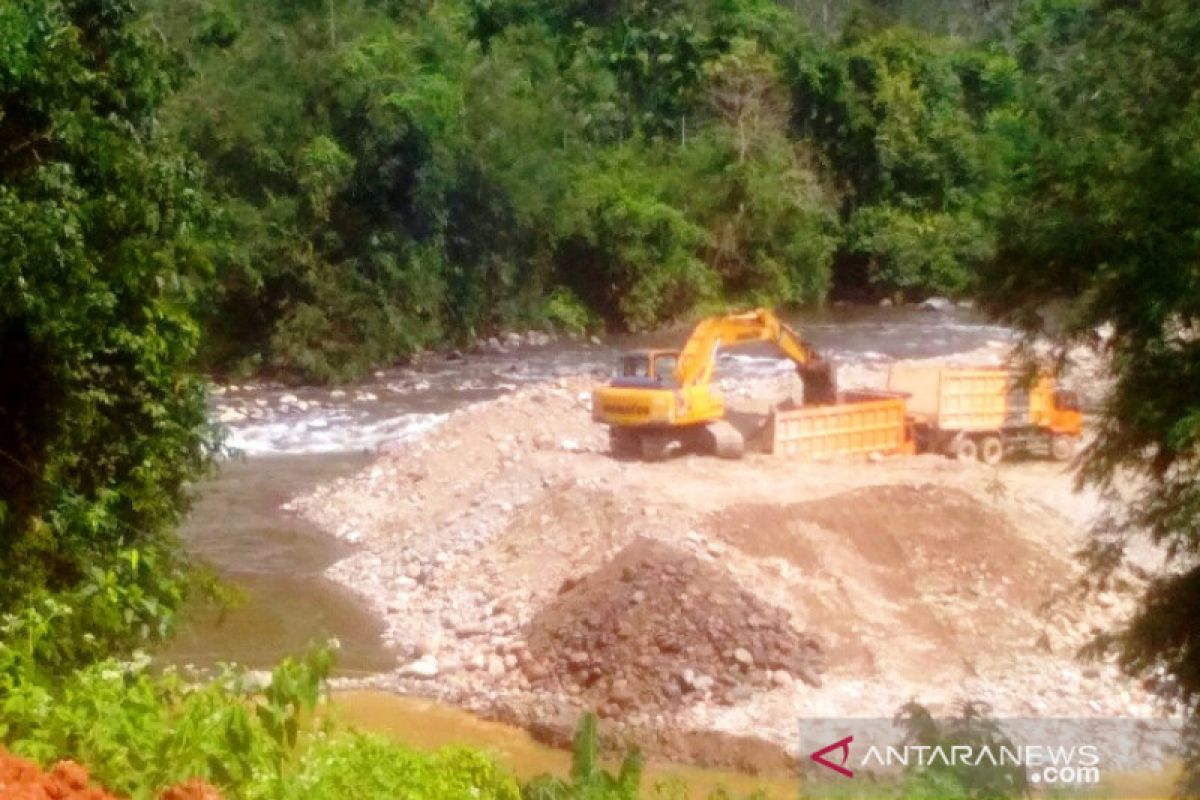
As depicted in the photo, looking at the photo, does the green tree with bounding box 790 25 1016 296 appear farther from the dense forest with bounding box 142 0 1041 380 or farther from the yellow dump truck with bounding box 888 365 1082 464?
the yellow dump truck with bounding box 888 365 1082 464

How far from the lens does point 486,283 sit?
119 ft

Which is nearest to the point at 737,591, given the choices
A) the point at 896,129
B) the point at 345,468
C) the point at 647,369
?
the point at 647,369

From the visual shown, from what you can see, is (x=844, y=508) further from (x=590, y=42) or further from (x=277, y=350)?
(x=590, y=42)

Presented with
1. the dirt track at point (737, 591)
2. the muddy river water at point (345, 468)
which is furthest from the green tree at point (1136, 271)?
the dirt track at point (737, 591)

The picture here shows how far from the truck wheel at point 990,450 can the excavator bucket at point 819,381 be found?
1.99 metres

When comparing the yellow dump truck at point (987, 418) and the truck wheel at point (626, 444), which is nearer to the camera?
the truck wheel at point (626, 444)

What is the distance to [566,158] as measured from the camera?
39.3 meters

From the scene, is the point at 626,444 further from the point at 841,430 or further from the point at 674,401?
the point at 841,430

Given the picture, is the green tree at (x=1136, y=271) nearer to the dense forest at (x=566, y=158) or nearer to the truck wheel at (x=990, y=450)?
the truck wheel at (x=990, y=450)

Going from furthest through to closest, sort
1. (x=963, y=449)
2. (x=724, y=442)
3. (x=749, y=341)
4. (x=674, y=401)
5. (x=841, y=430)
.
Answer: (x=963, y=449) < (x=749, y=341) < (x=841, y=430) < (x=724, y=442) < (x=674, y=401)

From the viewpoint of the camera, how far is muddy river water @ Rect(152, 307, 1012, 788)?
1255 centimetres

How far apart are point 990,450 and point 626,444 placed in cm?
494

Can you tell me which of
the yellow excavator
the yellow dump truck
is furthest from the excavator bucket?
the yellow excavator

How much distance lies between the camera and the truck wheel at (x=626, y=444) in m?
18.3
